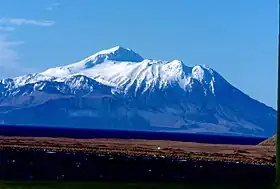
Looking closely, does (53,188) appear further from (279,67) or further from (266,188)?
(279,67)

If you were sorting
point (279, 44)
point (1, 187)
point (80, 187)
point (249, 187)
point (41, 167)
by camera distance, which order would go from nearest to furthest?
point (279, 44) < point (1, 187) < point (80, 187) < point (249, 187) < point (41, 167)

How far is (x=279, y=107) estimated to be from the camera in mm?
23359

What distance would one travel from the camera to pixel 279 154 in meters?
24.0

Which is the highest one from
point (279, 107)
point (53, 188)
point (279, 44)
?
point (279, 44)

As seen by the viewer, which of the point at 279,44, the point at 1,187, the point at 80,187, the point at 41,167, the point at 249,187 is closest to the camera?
the point at 279,44

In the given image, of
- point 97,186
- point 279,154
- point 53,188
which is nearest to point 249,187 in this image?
point 97,186

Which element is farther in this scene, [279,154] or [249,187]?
[249,187]

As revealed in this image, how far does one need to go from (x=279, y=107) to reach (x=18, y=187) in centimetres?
3003

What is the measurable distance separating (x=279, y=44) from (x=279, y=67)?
0.72 meters

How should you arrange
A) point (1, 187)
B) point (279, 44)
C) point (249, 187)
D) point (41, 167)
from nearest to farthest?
point (279, 44), point (1, 187), point (249, 187), point (41, 167)

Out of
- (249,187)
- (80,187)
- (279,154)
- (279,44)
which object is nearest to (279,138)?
(279,154)

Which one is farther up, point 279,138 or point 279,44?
point 279,44

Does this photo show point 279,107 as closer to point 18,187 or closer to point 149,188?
point 18,187

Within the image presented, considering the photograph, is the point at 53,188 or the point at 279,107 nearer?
the point at 279,107
